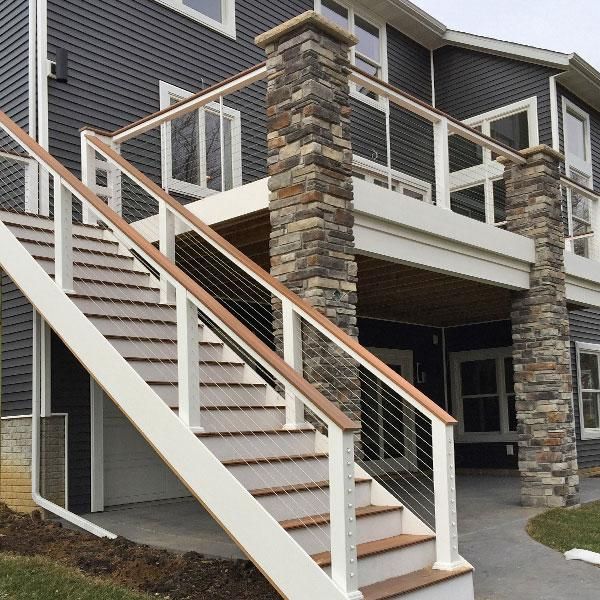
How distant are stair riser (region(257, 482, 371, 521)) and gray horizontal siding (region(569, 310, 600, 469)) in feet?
33.1

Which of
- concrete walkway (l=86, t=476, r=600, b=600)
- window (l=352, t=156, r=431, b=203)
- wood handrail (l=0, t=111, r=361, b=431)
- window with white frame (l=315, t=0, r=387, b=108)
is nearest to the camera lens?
wood handrail (l=0, t=111, r=361, b=431)

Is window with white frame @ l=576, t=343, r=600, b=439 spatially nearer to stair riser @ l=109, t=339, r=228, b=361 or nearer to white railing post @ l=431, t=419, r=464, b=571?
stair riser @ l=109, t=339, r=228, b=361

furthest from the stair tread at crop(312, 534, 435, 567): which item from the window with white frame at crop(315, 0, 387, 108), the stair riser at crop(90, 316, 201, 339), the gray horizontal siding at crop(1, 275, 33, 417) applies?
the window with white frame at crop(315, 0, 387, 108)

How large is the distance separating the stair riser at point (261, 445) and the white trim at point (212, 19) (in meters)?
7.41

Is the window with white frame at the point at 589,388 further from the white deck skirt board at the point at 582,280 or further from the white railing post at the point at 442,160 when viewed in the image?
the white railing post at the point at 442,160

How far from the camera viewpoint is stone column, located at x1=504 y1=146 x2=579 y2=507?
29.9ft

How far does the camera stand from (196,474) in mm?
5145

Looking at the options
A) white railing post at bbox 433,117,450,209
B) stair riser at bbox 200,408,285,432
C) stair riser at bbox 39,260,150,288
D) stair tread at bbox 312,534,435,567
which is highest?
white railing post at bbox 433,117,450,209

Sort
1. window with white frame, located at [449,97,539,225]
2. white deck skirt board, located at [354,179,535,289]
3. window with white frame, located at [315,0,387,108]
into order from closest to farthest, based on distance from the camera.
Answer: white deck skirt board, located at [354,179,535,289]
window with white frame, located at [315,0,387,108]
window with white frame, located at [449,97,539,225]

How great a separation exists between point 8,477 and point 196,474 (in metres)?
4.44

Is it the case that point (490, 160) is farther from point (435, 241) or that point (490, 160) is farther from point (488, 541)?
point (488, 541)

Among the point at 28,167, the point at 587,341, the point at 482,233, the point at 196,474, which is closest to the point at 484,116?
the point at 587,341

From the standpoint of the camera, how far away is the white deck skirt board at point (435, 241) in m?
7.16

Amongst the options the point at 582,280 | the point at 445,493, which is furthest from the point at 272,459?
the point at 582,280
